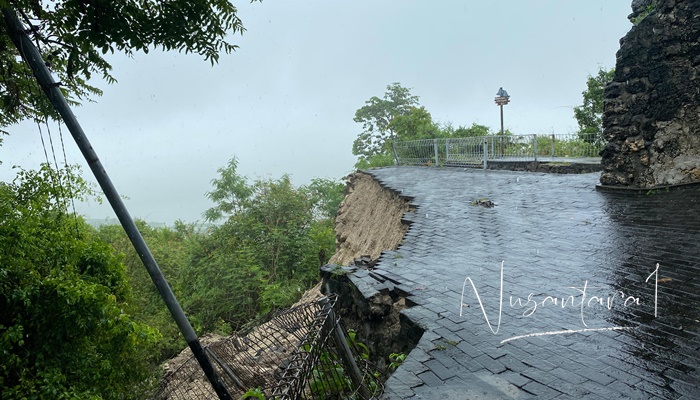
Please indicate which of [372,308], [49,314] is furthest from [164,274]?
[372,308]

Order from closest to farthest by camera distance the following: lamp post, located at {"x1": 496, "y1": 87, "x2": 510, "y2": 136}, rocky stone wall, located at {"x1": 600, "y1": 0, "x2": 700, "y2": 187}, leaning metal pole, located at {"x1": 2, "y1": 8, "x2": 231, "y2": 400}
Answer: leaning metal pole, located at {"x1": 2, "y1": 8, "x2": 231, "y2": 400} → rocky stone wall, located at {"x1": 600, "y1": 0, "x2": 700, "y2": 187} → lamp post, located at {"x1": 496, "y1": 87, "x2": 510, "y2": 136}

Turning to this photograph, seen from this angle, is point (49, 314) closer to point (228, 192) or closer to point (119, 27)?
point (119, 27)

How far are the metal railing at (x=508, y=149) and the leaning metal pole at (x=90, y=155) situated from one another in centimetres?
1455

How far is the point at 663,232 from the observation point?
651cm

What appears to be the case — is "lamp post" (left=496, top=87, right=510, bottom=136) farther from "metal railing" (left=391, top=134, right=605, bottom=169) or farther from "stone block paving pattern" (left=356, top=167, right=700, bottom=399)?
"stone block paving pattern" (left=356, top=167, right=700, bottom=399)

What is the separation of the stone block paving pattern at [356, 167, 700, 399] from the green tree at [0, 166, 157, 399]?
11.5 ft

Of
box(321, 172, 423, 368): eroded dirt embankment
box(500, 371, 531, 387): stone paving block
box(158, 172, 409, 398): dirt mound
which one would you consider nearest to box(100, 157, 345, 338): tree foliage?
box(158, 172, 409, 398): dirt mound

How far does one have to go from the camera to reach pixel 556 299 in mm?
4688

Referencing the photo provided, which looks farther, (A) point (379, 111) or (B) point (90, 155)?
(A) point (379, 111)

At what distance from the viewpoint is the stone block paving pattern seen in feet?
10.6

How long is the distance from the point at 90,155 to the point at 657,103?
1065 cm

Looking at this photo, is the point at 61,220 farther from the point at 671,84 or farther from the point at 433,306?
the point at 671,84

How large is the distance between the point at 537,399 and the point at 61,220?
702 centimetres

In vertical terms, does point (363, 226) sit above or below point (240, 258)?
above
